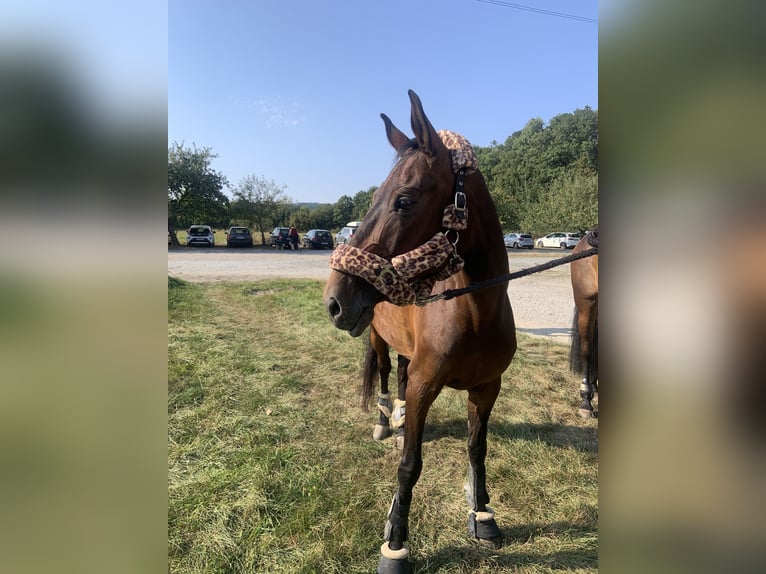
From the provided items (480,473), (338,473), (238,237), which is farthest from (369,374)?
(238,237)

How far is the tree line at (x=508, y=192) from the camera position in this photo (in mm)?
29547

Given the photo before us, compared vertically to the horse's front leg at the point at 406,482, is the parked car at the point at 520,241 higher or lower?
higher

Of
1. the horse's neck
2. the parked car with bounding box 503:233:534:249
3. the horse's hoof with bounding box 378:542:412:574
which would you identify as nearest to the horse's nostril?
the horse's neck

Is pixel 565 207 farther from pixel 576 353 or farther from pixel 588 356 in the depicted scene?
pixel 588 356

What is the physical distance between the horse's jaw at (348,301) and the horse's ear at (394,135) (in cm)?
85

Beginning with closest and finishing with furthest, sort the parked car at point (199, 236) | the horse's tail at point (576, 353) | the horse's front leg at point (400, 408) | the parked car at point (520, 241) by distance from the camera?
the horse's front leg at point (400, 408)
the horse's tail at point (576, 353)
the parked car at point (199, 236)
the parked car at point (520, 241)

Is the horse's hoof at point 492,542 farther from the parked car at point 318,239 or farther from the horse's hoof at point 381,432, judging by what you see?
the parked car at point 318,239

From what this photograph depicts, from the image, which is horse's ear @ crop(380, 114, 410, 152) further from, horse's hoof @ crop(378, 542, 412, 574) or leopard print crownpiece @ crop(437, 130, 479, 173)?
horse's hoof @ crop(378, 542, 412, 574)

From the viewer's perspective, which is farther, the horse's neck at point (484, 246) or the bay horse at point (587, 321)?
the bay horse at point (587, 321)

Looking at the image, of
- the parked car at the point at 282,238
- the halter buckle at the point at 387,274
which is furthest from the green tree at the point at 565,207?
the halter buckle at the point at 387,274

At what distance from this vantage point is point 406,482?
92.7 inches

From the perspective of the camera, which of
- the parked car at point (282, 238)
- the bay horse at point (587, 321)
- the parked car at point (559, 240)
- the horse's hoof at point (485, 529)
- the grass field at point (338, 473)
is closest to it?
the grass field at point (338, 473)

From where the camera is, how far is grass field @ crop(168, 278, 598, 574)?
2420 mm
